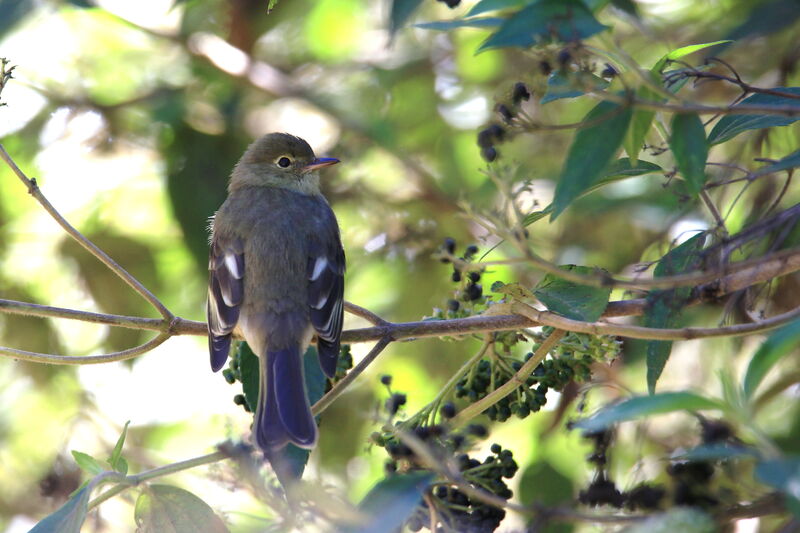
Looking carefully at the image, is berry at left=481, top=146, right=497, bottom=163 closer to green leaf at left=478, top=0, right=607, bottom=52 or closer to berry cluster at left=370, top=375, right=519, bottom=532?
green leaf at left=478, top=0, right=607, bottom=52

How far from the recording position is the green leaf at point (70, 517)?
9.19 feet

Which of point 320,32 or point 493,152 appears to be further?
point 320,32

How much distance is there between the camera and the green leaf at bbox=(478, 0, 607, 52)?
227 centimetres

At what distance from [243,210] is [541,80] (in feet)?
8.80

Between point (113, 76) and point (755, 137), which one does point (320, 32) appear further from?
point (755, 137)

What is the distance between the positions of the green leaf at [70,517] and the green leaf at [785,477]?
1937 mm

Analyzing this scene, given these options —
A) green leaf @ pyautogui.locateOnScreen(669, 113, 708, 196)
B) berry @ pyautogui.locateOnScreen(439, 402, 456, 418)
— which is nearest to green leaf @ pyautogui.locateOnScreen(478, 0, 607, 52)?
green leaf @ pyautogui.locateOnScreen(669, 113, 708, 196)

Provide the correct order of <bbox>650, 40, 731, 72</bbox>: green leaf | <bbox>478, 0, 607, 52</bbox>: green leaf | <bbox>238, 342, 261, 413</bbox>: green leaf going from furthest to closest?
<bbox>238, 342, 261, 413</bbox>: green leaf < <bbox>650, 40, 731, 72</bbox>: green leaf < <bbox>478, 0, 607, 52</bbox>: green leaf

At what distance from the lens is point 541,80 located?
8.61 feet

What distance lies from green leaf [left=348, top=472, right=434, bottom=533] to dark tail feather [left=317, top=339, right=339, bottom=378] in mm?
1256

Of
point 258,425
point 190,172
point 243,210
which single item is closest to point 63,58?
point 190,172

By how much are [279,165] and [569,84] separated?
347 centimetres

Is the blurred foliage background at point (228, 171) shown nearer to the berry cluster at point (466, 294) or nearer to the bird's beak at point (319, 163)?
the bird's beak at point (319, 163)

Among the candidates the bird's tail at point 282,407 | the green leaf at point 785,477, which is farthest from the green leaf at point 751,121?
the bird's tail at point 282,407
